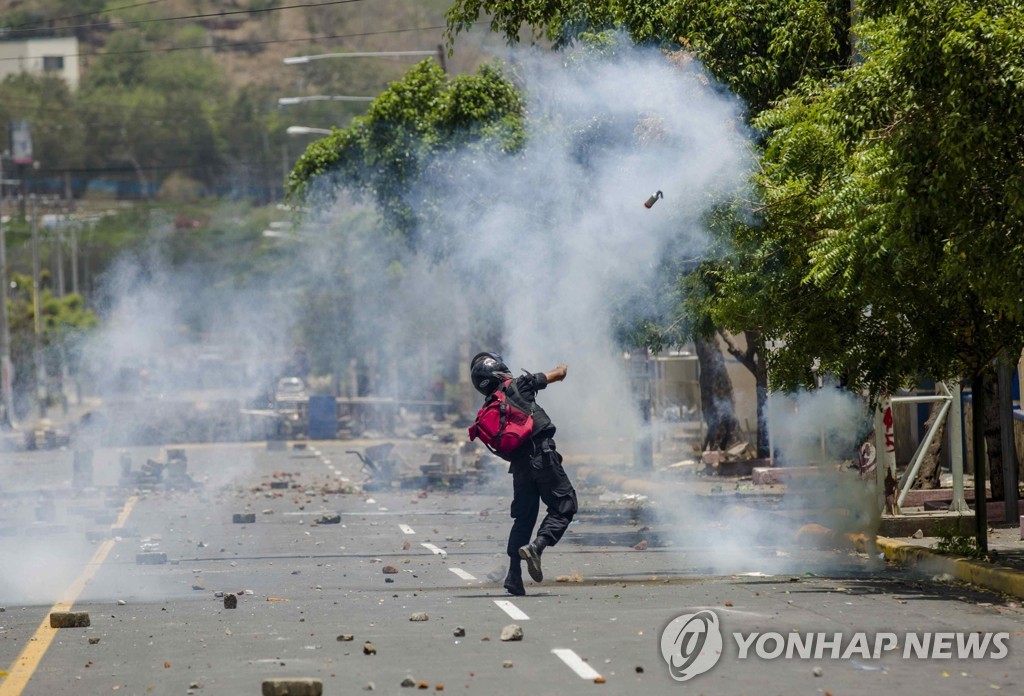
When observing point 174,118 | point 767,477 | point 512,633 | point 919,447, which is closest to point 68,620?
point 512,633

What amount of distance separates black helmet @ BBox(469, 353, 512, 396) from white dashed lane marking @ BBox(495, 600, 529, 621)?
161cm

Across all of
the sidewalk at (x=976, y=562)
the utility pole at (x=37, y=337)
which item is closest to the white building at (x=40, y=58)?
the utility pole at (x=37, y=337)

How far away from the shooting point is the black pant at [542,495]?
11055mm

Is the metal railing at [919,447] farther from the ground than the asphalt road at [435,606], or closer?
farther from the ground

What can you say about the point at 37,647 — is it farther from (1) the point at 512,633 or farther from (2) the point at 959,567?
(2) the point at 959,567

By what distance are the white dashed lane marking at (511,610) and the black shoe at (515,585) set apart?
346 mm

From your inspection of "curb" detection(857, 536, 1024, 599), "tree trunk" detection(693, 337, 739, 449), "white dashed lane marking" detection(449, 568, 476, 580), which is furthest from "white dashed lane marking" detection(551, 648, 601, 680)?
"tree trunk" detection(693, 337, 739, 449)

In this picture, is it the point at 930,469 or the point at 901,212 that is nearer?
the point at 901,212

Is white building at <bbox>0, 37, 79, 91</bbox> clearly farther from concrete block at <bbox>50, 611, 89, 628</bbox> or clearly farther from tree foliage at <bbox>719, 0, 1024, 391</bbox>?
concrete block at <bbox>50, 611, 89, 628</bbox>

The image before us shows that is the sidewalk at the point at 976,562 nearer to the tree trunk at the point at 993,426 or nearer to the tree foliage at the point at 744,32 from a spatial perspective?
the tree trunk at the point at 993,426

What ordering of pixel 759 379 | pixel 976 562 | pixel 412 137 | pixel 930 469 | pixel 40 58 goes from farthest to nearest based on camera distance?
1. pixel 40 58
2. pixel 759 379
3. pixel 412 137
4. pixel 930 469
5. pixel 976 562

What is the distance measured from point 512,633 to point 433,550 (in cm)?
607

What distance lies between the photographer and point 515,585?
1088 centimetres

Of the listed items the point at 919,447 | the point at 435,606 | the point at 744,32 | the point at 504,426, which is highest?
the point at 744,32
